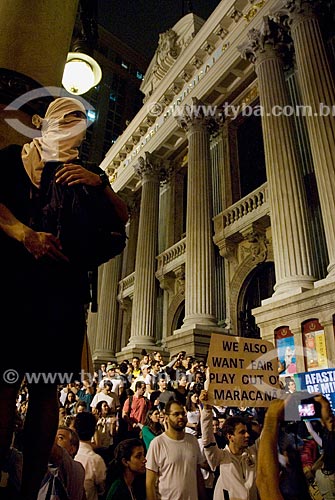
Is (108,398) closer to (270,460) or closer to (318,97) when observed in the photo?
(270,460)

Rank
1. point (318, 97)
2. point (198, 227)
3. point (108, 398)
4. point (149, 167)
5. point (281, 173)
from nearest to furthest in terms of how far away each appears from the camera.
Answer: point (108, 398)
point (318, 97)
point (281, 173)
point (198, 227)
point (149, 167)

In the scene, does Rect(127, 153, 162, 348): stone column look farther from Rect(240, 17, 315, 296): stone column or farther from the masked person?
the masked person

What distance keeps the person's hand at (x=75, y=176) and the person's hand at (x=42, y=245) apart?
0.18 metres

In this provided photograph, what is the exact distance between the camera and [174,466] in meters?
3.51

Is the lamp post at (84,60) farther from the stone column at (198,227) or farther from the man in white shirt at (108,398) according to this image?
the stone column at (198,227)

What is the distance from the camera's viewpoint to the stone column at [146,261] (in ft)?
51.9

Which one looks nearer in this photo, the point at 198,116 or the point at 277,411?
the point at 277,411

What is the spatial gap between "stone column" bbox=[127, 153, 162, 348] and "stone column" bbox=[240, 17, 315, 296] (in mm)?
7363

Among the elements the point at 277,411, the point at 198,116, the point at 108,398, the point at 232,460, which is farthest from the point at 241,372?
the point at 198,116

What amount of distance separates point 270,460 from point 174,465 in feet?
8.14

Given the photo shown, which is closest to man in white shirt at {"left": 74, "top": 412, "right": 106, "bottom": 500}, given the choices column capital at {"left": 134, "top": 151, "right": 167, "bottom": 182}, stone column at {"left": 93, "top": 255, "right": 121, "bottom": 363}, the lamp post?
the lamp post

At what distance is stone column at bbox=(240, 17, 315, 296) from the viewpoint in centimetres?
920

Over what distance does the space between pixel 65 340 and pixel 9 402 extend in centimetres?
22

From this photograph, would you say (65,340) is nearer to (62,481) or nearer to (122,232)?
(122,232)
